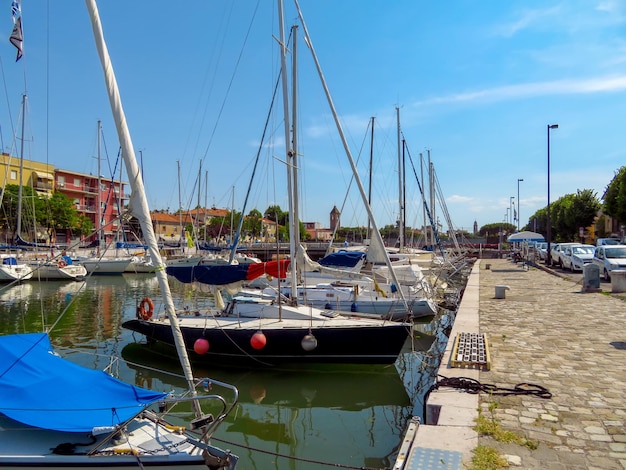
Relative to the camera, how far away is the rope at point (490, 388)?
7086 mm

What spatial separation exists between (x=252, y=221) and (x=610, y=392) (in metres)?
95.0

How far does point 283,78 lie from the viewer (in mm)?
14914

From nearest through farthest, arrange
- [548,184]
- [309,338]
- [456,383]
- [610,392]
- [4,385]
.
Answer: [4,385], [610,392], [456,383], [309,338], [548,184]

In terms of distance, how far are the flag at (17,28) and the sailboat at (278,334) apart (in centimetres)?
667

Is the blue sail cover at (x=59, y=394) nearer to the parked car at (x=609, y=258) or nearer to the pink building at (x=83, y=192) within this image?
the parked car at (x=609, y=258)

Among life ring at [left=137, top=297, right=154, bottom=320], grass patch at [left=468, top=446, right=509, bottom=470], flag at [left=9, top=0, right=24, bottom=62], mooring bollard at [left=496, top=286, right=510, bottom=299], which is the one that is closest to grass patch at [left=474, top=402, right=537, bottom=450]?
grass patch at [left=468, top=446, right=509, bottom=470]

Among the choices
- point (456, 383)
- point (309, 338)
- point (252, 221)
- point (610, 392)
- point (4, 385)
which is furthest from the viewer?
point (252, 221)

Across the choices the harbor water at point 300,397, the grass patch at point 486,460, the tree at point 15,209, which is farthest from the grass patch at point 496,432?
the tree at point 15,209

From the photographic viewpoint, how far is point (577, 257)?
93.8ft

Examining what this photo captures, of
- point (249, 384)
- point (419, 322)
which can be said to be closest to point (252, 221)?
point (419, 322)

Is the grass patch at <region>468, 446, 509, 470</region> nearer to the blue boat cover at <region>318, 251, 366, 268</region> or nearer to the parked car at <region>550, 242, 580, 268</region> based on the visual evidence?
the blue boat cover at <region>318, 251, 366, 268</region>

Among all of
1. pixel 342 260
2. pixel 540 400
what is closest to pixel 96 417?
pixel 540 400

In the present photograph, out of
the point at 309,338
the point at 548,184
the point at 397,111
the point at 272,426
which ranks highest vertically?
the point at 397,111

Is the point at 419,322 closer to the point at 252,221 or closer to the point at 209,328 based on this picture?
the point at 209,328
